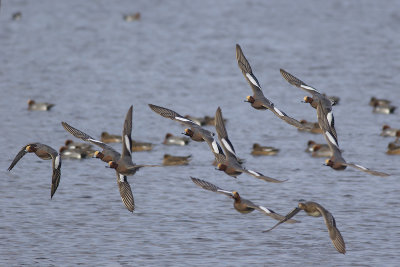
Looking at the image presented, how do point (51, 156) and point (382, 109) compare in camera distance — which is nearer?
point (51, 156)

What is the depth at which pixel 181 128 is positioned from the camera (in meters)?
30.6

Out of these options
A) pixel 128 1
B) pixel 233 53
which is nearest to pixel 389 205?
pixel 233 53

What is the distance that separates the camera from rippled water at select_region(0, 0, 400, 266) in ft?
59.7

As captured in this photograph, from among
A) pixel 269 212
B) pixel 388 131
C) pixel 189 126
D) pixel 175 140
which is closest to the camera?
pixel 269 212

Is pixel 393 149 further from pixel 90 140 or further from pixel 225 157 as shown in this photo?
pixel 90 140

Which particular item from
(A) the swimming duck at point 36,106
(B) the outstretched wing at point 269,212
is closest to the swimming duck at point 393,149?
(B) the outstretched wing at point 269,212

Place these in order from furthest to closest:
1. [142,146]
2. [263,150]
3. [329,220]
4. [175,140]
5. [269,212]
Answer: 1. [175,140]
2. [142,146]
3. [263,150]
4. [269,212]
5. [329,220]

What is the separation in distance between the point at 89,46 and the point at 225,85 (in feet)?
42.5

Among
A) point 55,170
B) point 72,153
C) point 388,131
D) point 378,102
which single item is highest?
point 378,102

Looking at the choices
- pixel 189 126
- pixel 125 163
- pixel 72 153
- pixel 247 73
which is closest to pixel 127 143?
pixel 125 163

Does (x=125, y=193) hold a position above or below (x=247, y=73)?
below

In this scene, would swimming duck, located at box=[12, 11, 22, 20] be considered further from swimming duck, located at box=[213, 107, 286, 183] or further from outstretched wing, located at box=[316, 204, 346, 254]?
outstretched wing, located at box=[316, 204, 346, 254]

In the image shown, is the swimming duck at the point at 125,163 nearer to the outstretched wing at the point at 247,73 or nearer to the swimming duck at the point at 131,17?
the outstretched wing at the point at 247,73

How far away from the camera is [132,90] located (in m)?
37.3
